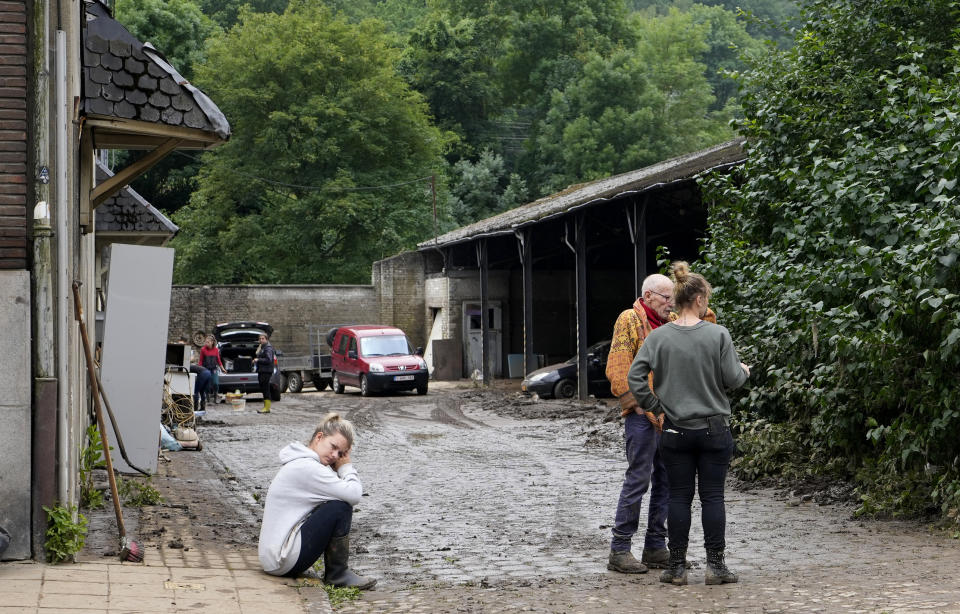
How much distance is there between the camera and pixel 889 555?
728cm

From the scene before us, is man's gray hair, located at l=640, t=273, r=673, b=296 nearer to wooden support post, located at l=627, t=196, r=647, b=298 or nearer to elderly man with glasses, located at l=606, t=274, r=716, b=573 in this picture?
elderly man with glasses, located at l=606, t=274, r=716, b=573

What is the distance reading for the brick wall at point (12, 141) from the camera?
21.9ft

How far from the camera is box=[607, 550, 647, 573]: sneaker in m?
6.85

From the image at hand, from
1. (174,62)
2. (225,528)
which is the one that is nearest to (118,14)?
(174,62)

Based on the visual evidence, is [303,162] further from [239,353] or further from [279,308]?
[239,353]

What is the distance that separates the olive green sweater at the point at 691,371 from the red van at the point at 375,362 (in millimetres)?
22646

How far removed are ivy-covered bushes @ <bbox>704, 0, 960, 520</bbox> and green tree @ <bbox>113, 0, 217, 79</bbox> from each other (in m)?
41.2

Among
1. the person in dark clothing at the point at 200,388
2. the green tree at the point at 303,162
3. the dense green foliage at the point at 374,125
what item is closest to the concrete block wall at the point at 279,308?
the dense green foliage at the point at 374,125

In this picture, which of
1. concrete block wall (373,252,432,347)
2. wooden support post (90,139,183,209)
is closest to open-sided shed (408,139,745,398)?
concrete block wall (373,252,432,347)

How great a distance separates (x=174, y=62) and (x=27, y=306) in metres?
47.1

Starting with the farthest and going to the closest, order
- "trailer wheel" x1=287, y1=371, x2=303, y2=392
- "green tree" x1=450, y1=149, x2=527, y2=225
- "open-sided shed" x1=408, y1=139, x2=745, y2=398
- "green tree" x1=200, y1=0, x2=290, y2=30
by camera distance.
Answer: "green tree" x1=200, y1=0, x2=290, y2=30
"green tree" x1=450, y1=149, x2=527, y2=225
"open-sided shed" x1=408, y1=139, x2=745, y2=398
"trailer wheel" x1=287, y1=371, x2=303, y2=392

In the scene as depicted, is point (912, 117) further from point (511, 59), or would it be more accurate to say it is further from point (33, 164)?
point (511, 59)

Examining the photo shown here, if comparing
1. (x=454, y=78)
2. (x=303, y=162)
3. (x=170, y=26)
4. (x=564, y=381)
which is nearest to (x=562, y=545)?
(x=564, y=381)

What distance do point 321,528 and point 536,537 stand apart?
7.27 ft
